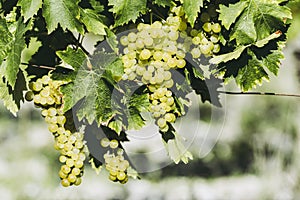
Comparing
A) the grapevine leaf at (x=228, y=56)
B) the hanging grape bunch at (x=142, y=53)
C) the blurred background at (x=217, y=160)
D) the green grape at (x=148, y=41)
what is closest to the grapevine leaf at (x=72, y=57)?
the hanging grape bunch at (x=142, y=53)

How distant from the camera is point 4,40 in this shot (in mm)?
938

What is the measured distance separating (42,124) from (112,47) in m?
2.02

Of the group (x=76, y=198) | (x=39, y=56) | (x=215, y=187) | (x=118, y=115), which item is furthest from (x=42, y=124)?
(x=118, y=115)

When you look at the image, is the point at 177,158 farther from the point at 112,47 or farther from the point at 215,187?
the point at 215,187

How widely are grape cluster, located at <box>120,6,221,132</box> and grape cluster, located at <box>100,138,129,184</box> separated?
0.45 ft

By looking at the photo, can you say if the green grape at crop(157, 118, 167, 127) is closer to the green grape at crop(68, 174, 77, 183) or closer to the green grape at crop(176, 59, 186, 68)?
the green grape at crop(176, 59, 186, 68)

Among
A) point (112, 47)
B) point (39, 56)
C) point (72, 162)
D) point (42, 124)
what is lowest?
point (42, 124)

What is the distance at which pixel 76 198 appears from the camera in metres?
2.36

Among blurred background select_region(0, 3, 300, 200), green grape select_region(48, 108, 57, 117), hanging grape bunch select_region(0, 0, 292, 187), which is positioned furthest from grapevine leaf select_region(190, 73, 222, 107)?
blurred background select_region(0, 3, 300, 200)

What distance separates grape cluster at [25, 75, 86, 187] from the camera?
3.23ft

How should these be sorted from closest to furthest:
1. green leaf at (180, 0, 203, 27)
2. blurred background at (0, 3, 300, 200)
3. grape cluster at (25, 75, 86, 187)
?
green leaf at (180, 0, 203, 27) < grape cluster at (25, 75, 86, 187) < blurred background at (0, 3, 300, 200)

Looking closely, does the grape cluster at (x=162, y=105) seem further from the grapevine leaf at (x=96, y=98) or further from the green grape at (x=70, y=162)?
the green grape at (x=70, y=162)

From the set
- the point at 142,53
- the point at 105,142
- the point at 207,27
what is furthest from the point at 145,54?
the point at 105,142

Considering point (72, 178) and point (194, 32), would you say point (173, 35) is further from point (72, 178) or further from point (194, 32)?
point (72, 178)
